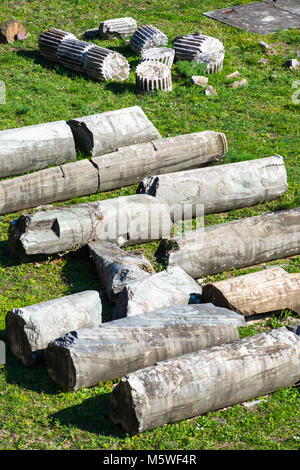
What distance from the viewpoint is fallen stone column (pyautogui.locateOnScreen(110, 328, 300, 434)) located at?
7.39 meters

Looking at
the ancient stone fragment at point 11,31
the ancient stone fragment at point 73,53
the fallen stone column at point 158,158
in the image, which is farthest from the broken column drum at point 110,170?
the ancient stone fragment at point 11,31

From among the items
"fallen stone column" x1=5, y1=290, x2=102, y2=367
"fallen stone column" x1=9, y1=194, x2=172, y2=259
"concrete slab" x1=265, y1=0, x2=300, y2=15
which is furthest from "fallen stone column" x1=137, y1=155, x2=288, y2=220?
"concrete slab" x1=265, y1=0, x2=300, y2=15

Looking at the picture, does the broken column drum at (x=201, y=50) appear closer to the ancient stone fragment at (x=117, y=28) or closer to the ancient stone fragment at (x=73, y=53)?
the ancient stone fragment at (x=117, y=28)

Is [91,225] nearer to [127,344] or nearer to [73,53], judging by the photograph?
[127,344]

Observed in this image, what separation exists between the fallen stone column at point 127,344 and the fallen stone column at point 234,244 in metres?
1.60

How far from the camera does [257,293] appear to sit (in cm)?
921

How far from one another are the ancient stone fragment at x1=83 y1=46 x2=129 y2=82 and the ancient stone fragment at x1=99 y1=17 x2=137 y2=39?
196 centimetres

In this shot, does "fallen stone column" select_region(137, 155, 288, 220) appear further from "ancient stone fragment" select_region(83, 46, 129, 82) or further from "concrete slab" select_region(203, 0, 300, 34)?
"concrete slab" select_region(203, 0, 300, 34)

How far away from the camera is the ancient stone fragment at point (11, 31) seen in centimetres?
1748

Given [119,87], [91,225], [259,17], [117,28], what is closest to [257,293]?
[91,225]

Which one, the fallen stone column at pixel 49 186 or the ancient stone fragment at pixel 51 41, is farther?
the ancient stone fragment at pixel 51 41

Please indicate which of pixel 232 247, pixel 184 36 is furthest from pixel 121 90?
pixel 232 247

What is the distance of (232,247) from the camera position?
10305 mm
